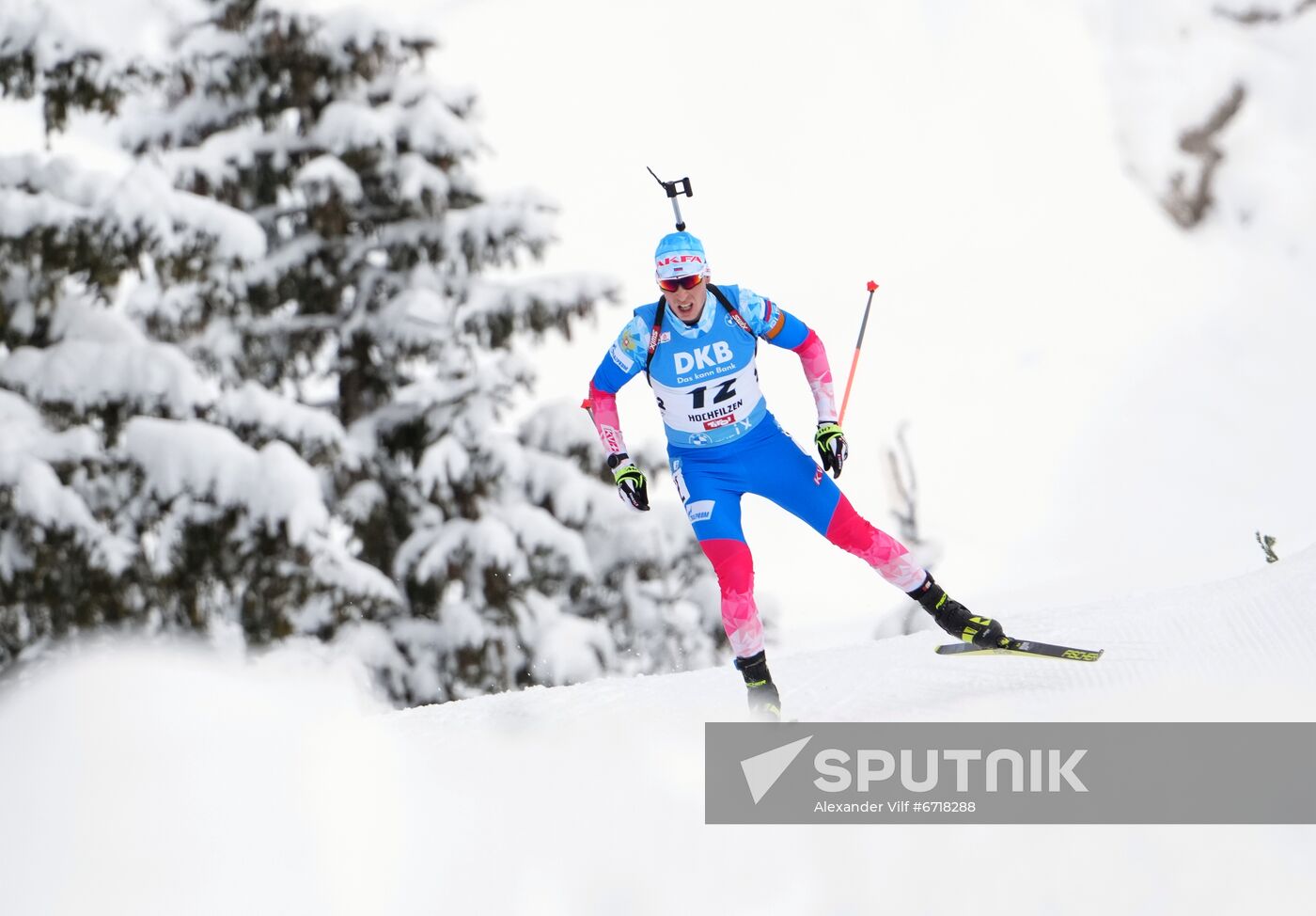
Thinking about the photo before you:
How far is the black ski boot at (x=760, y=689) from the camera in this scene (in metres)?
4.99

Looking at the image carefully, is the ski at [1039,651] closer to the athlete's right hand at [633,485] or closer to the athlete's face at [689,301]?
the athlete's right hand at [633,485]

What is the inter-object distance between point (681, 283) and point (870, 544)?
1350 mm

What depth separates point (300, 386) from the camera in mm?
12578

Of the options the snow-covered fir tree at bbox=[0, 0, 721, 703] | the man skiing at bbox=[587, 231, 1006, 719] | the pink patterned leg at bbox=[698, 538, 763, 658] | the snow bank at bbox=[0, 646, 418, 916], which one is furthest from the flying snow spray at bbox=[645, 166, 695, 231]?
the snow-covered fir tree at bbox=[0, 0, 721, 703]

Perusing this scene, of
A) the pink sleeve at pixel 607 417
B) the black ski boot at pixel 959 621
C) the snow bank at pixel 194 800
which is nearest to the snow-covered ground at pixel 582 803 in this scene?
the snow bank at pixel 194 800

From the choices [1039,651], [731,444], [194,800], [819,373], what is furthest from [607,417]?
[194,800]

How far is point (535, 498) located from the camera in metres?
11.3

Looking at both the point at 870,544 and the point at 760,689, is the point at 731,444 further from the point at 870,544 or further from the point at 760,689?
the point at 760,689

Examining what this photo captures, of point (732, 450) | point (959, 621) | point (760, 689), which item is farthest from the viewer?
point (959, 621)

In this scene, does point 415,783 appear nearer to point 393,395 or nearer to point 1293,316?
point 393,395

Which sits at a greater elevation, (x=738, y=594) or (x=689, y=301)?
(x=689, y=301)

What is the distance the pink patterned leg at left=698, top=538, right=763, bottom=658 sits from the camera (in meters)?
4.97

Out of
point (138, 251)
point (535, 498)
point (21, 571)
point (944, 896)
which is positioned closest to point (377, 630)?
point (535, 498)

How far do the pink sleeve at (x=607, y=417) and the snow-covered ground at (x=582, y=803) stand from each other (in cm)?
122
